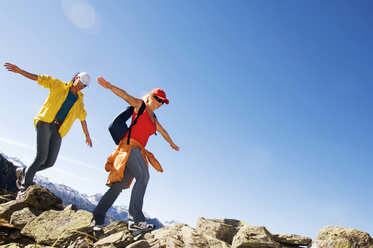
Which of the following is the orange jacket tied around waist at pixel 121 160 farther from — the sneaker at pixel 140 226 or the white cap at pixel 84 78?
the white cap at pixel 84 78

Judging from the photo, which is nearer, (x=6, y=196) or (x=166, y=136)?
(x=166, y=136)

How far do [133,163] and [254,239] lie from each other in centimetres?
265

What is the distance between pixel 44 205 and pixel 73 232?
1.93 m

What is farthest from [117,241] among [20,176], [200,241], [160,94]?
[20,176]

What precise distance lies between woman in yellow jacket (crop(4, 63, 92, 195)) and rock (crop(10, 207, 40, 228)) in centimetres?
144

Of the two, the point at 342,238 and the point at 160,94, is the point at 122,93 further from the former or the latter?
the point at 342,238

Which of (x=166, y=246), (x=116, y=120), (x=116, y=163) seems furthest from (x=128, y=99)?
(x=166, y=246)

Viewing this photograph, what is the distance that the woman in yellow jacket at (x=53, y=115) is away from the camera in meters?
6.14

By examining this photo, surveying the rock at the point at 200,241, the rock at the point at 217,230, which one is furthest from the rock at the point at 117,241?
the rock at the point at 217,230

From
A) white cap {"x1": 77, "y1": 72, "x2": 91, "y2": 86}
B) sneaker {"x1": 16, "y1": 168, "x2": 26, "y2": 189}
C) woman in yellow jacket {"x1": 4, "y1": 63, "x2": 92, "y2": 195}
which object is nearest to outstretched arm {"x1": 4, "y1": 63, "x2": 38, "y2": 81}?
woman in yellow jacket {"x1": 4, "y1": 63, "x2": 92, "y2": 195}

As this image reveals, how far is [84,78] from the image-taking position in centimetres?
674

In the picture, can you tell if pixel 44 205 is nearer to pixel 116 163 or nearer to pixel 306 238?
pixel 116 163

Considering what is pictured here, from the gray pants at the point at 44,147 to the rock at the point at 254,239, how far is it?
16.1ft

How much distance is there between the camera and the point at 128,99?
5234 mm
